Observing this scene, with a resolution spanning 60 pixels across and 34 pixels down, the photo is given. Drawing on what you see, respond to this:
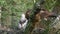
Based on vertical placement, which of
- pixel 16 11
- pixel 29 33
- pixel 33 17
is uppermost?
pixel 16 11

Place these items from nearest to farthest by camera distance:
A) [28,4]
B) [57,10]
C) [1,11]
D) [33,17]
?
1. [33,17]
2. [57,10]
3. [28,4]
4. [1,11]

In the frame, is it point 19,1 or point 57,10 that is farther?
point 19,1

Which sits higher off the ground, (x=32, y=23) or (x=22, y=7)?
(x=22, y=7)

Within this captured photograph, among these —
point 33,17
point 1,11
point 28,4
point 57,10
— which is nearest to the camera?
point 33,17

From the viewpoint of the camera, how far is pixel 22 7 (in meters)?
8.57

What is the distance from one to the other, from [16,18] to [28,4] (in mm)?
1044

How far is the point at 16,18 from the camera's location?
8531 mm

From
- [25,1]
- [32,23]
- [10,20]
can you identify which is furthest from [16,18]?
[32,23]

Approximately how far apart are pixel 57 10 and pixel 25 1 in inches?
171

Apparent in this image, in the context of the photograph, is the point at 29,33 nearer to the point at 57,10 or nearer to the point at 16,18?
the point at 57,10

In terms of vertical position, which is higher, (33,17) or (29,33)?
(33,17)

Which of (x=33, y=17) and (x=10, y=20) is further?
(x=10, y=20)

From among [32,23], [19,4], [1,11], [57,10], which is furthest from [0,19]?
[32,23]

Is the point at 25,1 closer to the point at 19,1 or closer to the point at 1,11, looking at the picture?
the point at 19,1
